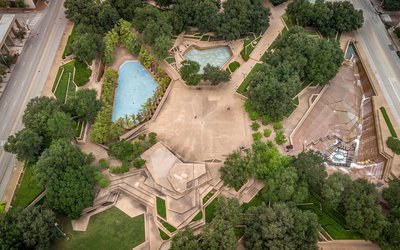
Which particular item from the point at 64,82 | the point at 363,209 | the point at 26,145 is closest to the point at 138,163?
the point at 26,145

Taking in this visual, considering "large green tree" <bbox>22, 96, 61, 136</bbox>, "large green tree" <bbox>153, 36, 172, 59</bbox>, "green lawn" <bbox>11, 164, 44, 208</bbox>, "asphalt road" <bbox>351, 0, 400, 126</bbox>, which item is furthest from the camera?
"large green tree" <bbox>153, 36, 172, 59</bbox>

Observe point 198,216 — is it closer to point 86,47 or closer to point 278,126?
point 278,126

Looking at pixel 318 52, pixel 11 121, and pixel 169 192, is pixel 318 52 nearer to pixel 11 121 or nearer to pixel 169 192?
pixel 169 192

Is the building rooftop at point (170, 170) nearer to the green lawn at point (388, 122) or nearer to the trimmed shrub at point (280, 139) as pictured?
the trimmed shrub at point (280, 139)

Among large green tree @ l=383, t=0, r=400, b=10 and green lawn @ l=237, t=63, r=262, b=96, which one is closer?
green lawn @ l=237, t=63, r=262, b=96

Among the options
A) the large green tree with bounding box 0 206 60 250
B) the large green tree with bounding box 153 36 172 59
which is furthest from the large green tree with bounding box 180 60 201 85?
the large green tree with bounding box 0 206 60 250

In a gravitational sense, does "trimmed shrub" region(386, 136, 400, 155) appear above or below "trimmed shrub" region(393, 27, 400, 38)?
below

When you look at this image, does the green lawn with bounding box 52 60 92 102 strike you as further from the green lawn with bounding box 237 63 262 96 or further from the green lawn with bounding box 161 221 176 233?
the green lawn with bounding box 161 221 176 233
